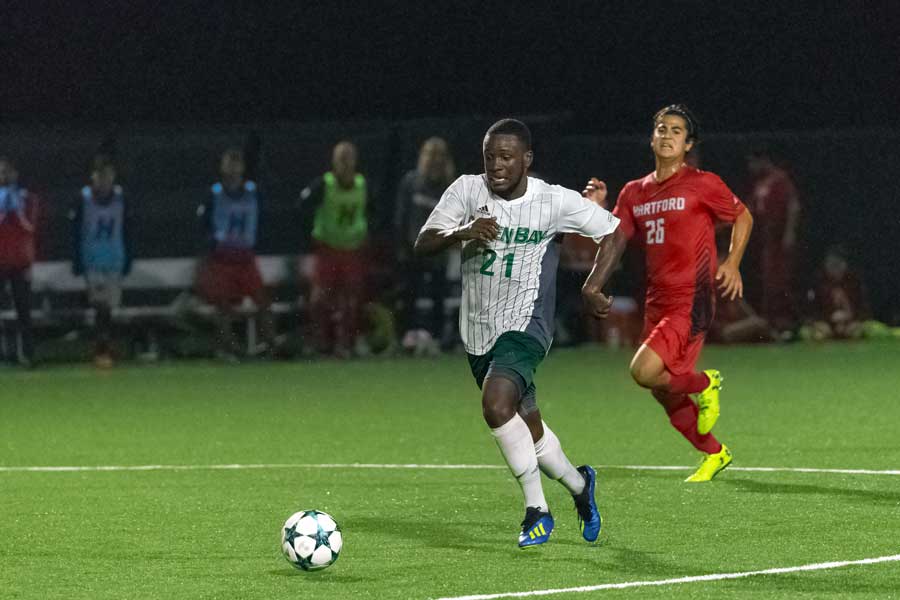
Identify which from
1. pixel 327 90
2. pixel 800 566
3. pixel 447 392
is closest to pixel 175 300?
pixel 447 392

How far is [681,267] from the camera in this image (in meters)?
10.2

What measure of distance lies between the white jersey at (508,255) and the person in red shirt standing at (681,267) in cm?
199

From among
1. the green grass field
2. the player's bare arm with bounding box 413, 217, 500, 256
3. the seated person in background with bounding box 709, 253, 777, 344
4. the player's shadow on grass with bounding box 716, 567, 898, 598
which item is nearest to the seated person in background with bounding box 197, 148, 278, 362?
the green grass field

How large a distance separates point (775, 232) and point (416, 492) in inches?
499

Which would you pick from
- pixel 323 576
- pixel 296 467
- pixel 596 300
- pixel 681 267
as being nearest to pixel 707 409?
pixel 681 267

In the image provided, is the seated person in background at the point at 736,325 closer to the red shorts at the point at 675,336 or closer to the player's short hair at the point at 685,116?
the red shorts at the point at 675,336

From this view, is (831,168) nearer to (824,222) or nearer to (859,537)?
(824,222)

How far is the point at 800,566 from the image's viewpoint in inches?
287

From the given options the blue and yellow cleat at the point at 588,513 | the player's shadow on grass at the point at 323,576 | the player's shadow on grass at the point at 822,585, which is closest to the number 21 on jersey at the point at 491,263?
the blue and yellow cleat at the point at 588,513

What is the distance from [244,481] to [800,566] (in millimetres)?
4009

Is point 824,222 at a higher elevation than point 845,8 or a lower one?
lower

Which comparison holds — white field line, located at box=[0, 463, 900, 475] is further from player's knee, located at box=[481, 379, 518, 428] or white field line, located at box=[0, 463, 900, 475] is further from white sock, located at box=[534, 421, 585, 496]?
player's knee, located at box=[481, 379, 518, 428]

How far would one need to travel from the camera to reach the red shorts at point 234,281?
63.9 feet

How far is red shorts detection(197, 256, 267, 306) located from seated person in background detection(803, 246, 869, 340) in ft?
22.2
